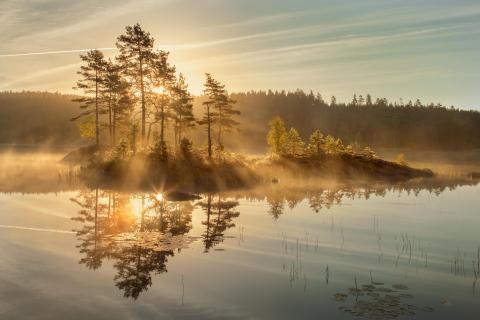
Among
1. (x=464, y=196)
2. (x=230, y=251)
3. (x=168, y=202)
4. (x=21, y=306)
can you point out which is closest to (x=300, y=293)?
(x=230, y=251)

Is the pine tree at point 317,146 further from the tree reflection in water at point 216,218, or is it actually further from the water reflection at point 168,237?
the tree reflection in water at point 216,218

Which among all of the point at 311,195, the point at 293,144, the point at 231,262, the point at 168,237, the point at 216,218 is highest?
the point at 293,144

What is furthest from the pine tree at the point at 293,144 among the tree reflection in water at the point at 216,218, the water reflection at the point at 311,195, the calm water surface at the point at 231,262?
the calm water surface at the point at 231,262

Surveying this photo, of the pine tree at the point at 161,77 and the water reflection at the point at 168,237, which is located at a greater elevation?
the pine tree at the point at 161,77

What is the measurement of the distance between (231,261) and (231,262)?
141 mm

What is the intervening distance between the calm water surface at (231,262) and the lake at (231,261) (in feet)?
0.15

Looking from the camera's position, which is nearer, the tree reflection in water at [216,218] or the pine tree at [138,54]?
the tree reflection in water at [216,218]

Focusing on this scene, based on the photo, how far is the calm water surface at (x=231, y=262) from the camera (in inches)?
527

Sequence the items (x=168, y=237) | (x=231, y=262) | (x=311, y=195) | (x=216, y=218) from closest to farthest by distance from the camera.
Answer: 1. (x=231, y=262)
2. (x=168, y=237)
3. (x=216, y=218)
4. (x=311, y=195)

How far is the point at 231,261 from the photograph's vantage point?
18516 millimetres

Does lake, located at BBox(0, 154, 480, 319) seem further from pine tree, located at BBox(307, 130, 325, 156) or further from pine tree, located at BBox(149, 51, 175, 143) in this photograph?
pine tree, located at BBox(307, 130, 325, 156)

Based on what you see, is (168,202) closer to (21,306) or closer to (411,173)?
(21,306)

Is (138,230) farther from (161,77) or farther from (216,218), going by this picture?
(161,77)

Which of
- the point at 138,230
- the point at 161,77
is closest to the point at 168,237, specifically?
the point at 138,230
